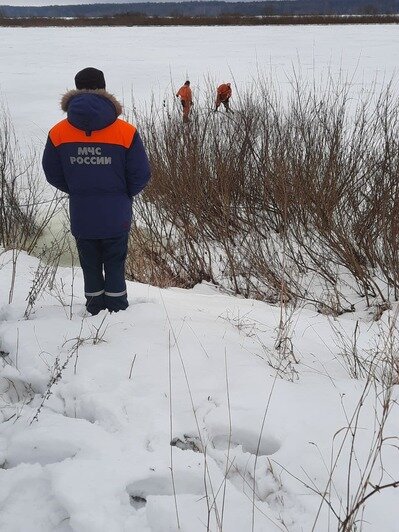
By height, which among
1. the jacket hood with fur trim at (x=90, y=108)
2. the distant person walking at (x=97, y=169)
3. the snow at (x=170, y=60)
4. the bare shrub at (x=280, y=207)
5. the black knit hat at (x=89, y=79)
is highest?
the snow at (x=170, y=60)

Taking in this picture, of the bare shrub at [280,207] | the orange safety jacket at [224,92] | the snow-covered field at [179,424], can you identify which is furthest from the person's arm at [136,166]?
the orange safety jacket at [224,92]

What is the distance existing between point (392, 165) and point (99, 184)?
10.7 feet

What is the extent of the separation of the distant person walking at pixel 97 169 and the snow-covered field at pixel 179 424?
38 cm

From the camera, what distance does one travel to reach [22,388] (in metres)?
2.03

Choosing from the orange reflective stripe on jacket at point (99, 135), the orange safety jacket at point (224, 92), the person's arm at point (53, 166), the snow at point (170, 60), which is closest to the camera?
the orange reflective stripe on jacket at point (99, 135)

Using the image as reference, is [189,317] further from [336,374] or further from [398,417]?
[398,417]

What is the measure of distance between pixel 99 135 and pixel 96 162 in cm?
14

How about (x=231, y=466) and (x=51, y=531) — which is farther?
(x=231, y=466)

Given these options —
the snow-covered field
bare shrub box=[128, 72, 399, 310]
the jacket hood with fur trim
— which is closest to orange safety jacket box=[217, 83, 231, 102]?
bare shrub box=[128, 72, 399, 310]

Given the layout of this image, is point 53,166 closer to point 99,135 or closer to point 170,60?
point 99,135

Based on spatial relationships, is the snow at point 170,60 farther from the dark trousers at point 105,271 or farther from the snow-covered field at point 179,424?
the snow-covered field at point 179,424

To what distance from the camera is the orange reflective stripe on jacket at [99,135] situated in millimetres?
2381

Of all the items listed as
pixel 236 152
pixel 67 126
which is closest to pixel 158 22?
pixel 236 152

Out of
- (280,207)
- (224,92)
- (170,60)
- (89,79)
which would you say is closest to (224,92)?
(224,92)
